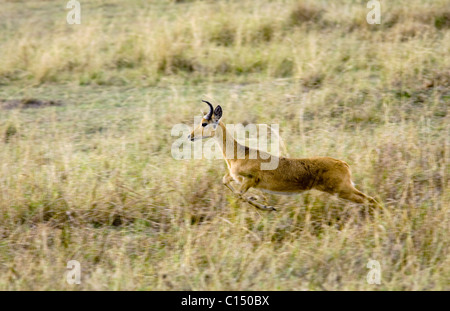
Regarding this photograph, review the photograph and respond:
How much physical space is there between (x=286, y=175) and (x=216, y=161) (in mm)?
1101

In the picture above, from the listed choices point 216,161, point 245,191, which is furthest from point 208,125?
point 216,161

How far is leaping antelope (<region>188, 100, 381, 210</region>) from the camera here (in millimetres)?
5379

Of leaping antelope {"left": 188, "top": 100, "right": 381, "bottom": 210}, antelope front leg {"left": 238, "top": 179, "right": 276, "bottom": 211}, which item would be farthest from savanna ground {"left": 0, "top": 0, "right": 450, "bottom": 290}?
leaping antelope {"left": 188, "top": 100, "right": 381, "bottom": 210}

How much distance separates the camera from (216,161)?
6285mm

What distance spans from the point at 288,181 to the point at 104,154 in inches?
94.4

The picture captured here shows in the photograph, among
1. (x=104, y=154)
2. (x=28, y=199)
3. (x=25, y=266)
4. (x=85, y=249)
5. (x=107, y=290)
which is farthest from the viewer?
(x=104, y=154)

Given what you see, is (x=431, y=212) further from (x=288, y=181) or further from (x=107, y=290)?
(x=107, y=290)

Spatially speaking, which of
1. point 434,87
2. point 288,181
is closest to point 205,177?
point 288,181

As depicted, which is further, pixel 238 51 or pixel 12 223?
pixel 238 51

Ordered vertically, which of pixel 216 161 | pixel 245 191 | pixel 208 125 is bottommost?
pixel 245 191

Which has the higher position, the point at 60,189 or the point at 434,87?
the point at 434,87

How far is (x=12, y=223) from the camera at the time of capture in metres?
5.49

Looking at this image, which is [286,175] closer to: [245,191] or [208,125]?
[245,191]

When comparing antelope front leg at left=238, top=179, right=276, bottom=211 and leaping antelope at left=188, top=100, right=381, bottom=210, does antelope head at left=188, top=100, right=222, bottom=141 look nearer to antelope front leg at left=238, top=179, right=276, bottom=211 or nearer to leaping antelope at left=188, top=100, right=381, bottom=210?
leaping antelope at left=188, top=100, right=381, bottom=210
